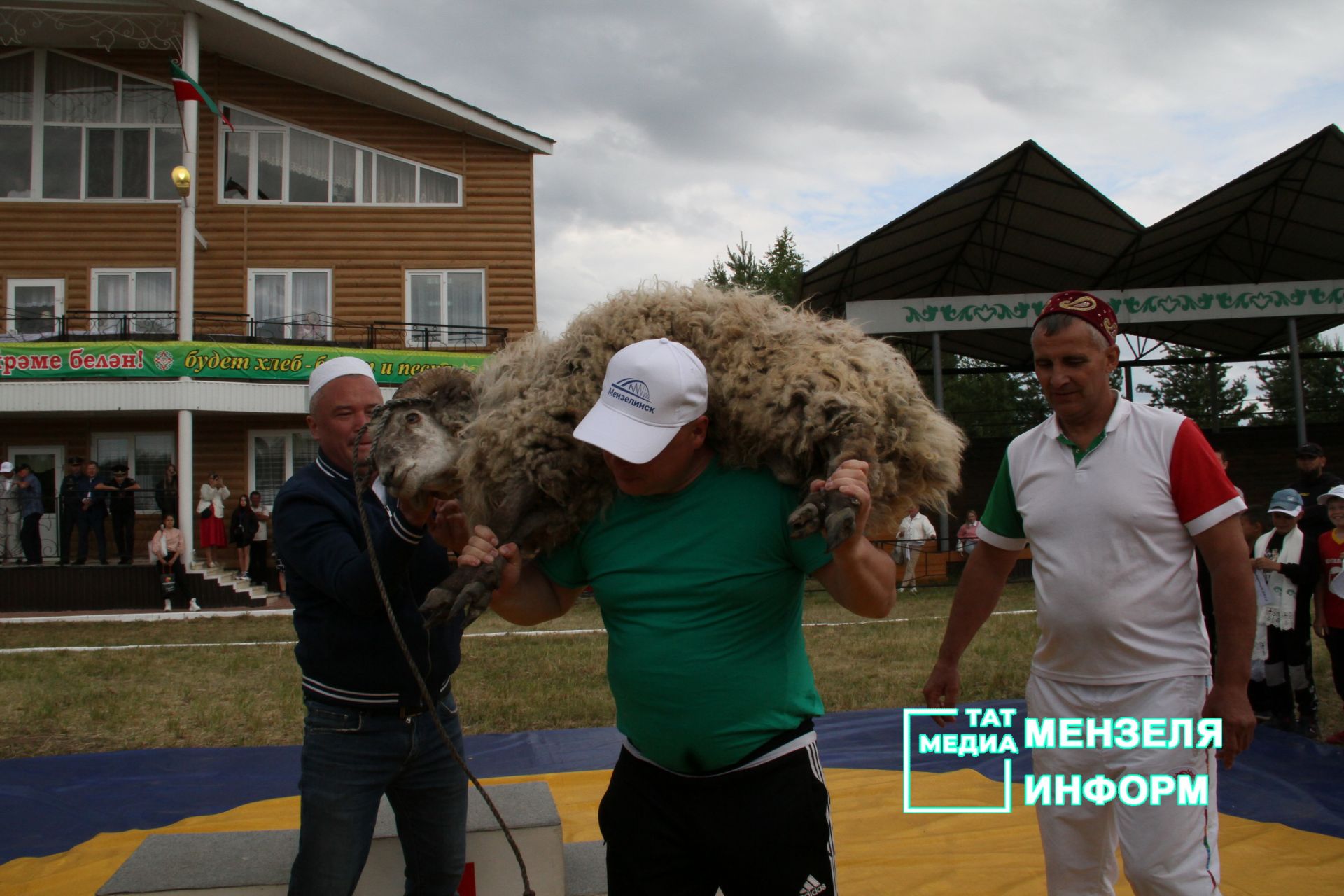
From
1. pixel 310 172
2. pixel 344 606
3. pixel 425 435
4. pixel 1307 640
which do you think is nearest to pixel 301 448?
pixel 310 172

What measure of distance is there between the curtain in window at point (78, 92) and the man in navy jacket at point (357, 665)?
20.0m

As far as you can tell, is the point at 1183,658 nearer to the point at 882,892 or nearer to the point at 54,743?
the point at 882,892

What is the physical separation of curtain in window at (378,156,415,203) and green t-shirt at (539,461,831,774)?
18.9m

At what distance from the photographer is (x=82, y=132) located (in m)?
19.1

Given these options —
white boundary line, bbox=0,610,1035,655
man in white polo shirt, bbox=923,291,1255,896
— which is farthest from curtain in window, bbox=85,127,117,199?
man in white polo shirt, bbox=923,291,1255,896

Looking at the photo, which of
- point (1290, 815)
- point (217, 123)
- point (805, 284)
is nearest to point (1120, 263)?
point (805, 284)

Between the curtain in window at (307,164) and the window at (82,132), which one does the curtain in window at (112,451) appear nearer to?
the window at (82,132)

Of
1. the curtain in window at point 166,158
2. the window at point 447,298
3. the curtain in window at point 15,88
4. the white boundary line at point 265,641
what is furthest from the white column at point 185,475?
the curtain in window at point 15,88

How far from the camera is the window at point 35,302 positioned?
18906 mm

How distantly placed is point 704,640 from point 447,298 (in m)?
18.4

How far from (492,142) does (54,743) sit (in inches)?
618

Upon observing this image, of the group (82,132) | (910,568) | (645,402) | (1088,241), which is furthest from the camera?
(82,132)

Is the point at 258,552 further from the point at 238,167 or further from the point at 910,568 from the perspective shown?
the point at 910,568

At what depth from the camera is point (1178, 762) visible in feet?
8.82
